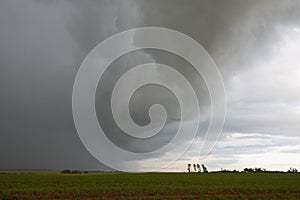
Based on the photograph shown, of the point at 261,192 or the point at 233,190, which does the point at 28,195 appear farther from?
the point at 261,192

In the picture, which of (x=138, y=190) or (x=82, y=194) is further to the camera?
(x=138, y=190)

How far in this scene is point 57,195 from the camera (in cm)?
3216

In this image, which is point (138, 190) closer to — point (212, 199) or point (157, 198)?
point (157, 198)

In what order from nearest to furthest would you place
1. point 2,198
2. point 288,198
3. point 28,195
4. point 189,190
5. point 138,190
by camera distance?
1. point 2,198
2. point 28,195
3. point 288,198
4. point 138,190
5. point 189,190

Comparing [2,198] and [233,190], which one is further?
[233,190]

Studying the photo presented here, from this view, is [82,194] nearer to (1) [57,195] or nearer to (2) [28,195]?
(1) [57,195]

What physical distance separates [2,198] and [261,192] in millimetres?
31918

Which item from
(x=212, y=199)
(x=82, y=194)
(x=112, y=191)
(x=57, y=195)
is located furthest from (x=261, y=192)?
(x=57, y=195)

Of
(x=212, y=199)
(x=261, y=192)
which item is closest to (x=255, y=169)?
(x=261, y=192)

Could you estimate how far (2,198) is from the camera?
95.3 ft

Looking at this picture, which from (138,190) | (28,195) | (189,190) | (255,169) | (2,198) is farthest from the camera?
(255,169)

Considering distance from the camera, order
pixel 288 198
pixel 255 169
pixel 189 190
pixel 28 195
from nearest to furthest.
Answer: pixel 28 195 < pixel 288 198 < pixel 189 190 < pixel 255 169

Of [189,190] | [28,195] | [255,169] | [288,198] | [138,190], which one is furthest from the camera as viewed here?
[255,169]

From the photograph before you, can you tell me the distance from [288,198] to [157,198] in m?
15.8
